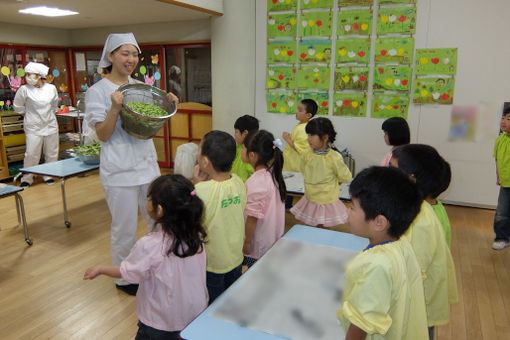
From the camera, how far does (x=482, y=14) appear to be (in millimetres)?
3971

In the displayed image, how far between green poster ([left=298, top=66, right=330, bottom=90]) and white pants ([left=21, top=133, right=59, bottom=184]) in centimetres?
348

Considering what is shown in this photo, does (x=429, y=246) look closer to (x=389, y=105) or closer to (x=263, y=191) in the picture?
(x=263, y=191)

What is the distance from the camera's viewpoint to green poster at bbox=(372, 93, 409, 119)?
441cm

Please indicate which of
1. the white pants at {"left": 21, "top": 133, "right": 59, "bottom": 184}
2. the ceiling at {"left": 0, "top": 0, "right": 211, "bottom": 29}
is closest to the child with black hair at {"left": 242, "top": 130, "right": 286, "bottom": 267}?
the ceiling at {"left": 0, "top": 0, "right": 211, "bottom": 29}

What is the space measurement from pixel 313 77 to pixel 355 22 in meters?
0.78

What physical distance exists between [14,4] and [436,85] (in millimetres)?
4592

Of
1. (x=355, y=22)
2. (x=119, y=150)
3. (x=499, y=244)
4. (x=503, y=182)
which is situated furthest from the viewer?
(x=355, y=22)

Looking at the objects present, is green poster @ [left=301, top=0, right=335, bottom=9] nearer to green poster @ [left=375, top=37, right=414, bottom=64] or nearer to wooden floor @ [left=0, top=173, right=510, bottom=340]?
green poster @ [left=375, top=37, right=414, bottom=64]

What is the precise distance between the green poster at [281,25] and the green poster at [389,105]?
132 cm

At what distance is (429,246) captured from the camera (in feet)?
4.33

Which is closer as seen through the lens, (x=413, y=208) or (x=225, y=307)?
(x=413, y=208)

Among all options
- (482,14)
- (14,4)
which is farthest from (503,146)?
(14,4)

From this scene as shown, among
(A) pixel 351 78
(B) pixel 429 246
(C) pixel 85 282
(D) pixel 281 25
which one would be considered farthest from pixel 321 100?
(B) pixel 429 246

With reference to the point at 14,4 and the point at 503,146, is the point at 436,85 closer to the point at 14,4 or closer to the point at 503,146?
the point at 503,146
